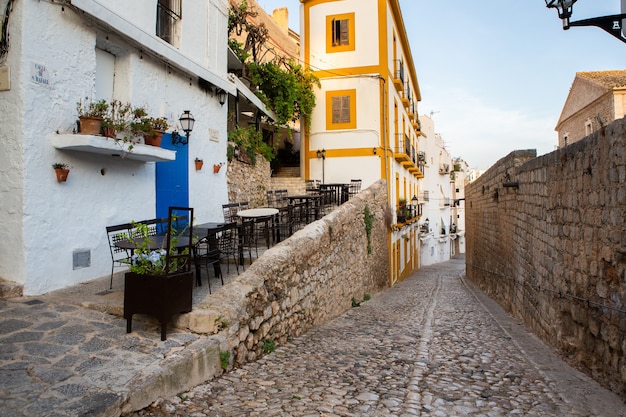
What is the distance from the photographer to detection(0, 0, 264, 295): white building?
15.8 ft

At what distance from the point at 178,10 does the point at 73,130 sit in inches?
148

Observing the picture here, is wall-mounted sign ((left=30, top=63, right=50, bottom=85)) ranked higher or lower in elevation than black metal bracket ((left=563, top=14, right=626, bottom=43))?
lower

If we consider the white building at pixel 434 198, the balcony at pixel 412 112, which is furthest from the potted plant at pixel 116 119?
the white building at pixel 434 198

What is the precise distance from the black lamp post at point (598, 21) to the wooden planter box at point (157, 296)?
4837 mm

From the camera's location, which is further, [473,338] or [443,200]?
[443,200]

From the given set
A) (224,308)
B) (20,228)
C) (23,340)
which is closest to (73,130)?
(20,228)

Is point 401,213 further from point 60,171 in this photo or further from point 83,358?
point 83,358

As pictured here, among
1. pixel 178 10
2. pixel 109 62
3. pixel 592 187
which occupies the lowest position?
pixel 592 187

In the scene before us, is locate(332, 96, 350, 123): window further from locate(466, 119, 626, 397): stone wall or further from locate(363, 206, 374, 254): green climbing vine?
locate(466, 119, 626, 397): stone wall

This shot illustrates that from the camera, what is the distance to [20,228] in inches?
189

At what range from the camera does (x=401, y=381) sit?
4027 millimetres

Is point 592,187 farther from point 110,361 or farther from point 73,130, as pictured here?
point 73,130

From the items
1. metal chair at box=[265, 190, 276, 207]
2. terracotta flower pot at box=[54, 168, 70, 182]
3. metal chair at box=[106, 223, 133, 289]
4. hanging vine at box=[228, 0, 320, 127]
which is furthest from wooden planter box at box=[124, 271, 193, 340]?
hanging vine at box=[228, 0, 320, 127]

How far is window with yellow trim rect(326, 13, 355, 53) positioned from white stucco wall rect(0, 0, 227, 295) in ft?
31.9
